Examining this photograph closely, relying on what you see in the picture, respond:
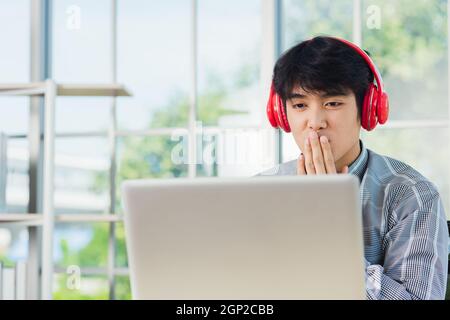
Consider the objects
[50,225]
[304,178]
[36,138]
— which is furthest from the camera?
[36,138]

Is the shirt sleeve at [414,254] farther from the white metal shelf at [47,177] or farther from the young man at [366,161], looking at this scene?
the white metal shelf at [47,177]

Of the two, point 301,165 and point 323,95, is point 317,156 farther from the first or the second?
point 323,95

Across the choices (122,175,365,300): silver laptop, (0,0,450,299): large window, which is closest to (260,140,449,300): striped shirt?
(122,175,365,300): silver laptop

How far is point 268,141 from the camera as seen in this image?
366 centimetres

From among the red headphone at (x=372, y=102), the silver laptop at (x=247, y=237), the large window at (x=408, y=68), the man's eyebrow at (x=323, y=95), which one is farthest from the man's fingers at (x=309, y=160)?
the large window at (x=408, y=68)

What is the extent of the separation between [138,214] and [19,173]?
2.79 meters

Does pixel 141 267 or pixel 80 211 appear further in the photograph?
pixel 80 211

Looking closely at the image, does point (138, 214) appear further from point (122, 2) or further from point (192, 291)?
point (122, 2)

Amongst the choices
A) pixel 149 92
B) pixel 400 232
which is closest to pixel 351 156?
pixel 400 232

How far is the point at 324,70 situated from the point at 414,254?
46cm

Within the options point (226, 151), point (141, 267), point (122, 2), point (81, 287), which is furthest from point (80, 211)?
point (141, 267)

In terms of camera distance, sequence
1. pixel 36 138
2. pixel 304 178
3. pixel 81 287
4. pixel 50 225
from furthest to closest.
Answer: pixel 81 287 → pixel 36 138 → pixel 50 225 → pixel 304 178

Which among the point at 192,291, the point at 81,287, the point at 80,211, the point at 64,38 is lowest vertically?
the point at 81,287

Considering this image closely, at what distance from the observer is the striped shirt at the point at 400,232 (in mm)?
1346
